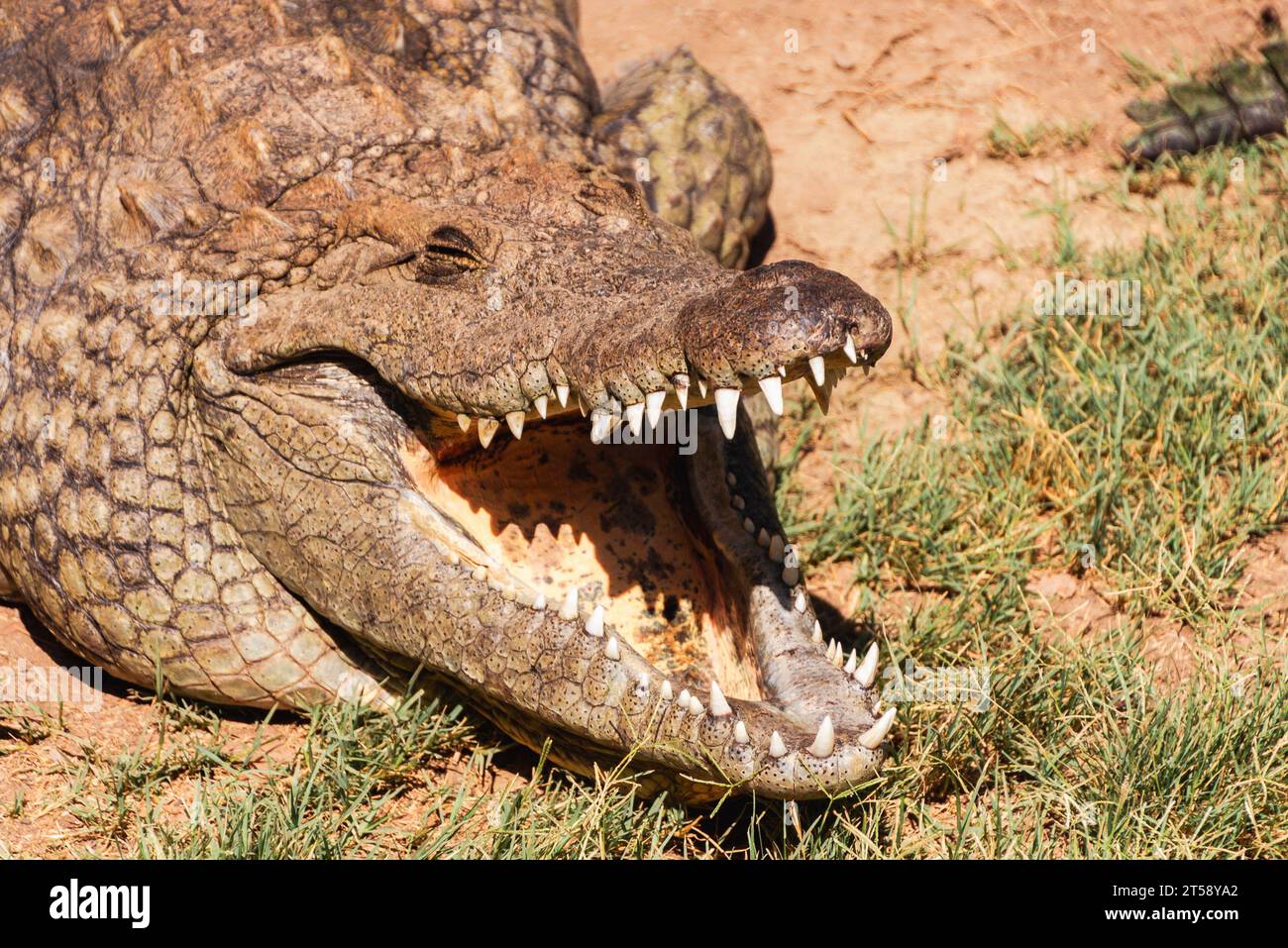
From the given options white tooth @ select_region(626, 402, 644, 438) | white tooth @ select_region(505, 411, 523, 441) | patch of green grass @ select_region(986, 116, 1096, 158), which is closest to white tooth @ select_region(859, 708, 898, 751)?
white tooth @ select_region(626, 402, 644, 438)

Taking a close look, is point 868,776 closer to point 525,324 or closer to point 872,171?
point 525,324

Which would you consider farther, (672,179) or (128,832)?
(672,179)

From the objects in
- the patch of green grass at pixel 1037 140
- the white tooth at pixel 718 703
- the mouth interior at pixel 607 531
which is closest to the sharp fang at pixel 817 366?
the white tooth at pixel 718 703

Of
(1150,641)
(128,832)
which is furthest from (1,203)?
(1150,641)

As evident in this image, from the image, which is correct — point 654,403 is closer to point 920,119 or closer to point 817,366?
point 817,366

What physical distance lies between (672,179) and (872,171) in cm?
117

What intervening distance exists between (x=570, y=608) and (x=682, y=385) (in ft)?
2.24

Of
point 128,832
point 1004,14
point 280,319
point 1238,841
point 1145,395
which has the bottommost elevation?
point 128,832

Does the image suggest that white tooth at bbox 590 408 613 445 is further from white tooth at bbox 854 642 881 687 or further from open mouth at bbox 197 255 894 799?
white tooth at bbox 854 642 881 687

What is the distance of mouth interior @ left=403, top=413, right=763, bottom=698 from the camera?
405 centimetres

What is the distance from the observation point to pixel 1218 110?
243 inches

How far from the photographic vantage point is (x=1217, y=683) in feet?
12.9

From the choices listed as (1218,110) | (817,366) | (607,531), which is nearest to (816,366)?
(817,366)

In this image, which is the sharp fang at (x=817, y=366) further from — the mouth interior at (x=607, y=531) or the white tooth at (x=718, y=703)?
the mouth interior at (x=607, y=531)
